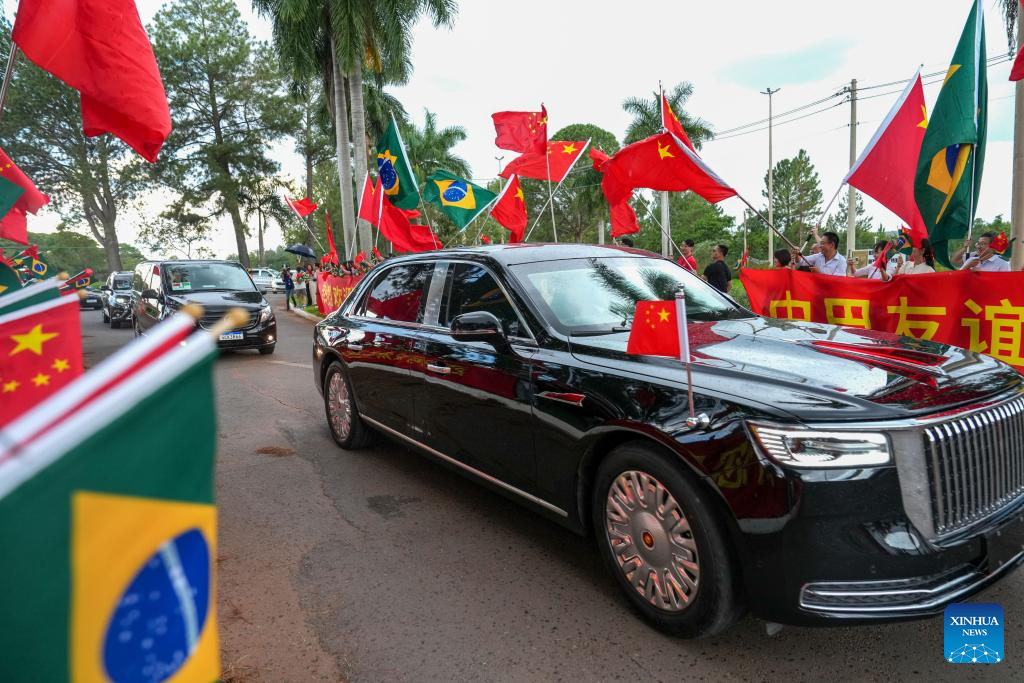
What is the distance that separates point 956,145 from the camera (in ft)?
18.5

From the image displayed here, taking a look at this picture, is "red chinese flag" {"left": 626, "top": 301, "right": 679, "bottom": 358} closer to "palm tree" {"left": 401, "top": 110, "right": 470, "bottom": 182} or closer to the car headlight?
the car headlight

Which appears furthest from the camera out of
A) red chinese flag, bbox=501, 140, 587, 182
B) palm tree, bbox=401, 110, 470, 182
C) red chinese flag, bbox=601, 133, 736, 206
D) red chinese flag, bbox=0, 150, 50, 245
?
palm tree, bbox=401, 110, 470, 182

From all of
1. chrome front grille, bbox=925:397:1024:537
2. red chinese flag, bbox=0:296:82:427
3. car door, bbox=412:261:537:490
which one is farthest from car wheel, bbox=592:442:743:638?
red chinese flag, bbox=0:296:82:427

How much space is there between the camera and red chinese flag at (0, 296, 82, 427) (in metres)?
2.10

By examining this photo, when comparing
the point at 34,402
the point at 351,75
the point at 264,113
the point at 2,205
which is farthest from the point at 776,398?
the point at 264,113

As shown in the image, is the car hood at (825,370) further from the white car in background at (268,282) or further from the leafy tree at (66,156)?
the white car in background at (268,282)

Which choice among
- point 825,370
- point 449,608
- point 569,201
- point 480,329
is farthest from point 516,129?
point 569,201

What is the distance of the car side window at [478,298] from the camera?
3.68m

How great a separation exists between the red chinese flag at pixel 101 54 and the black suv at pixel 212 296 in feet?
23.7

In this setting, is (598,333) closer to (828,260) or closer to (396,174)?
(828,260)

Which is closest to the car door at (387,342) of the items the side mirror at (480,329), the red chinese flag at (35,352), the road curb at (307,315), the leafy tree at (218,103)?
the side mirror at (480,329)

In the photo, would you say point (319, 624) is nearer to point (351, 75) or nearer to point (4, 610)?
point (4, 610)

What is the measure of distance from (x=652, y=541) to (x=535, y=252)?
2.07 m

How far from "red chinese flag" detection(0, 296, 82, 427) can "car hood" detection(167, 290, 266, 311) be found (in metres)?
9.66
